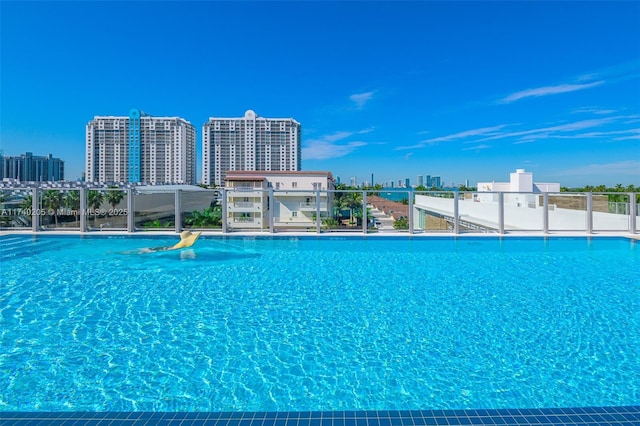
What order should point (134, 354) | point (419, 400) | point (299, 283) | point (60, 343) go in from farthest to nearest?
point (299, 283) → point (60, 343) → point (134, 354) → point (419, 400)

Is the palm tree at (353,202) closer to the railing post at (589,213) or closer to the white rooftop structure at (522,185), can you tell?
the railing post at (589,213)

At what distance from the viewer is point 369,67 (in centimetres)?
2161

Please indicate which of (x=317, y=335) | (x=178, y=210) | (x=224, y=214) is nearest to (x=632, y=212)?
(x=317, y=335)

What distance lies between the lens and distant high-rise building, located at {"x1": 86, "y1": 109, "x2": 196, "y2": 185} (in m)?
75.2

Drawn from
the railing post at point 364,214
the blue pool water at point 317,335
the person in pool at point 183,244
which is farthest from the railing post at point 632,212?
the person in pool at point 183,244

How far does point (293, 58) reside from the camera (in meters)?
21.6

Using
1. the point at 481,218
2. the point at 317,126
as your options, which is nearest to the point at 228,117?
the point at 317,126

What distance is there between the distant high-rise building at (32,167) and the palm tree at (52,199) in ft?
149

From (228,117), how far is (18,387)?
7966cm

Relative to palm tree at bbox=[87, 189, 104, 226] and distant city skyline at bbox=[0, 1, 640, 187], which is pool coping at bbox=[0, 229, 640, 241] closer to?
palm tree at bbox=[87, 189, 104, 226]

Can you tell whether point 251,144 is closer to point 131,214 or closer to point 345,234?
point 131,214

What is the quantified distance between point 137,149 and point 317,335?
276 ft

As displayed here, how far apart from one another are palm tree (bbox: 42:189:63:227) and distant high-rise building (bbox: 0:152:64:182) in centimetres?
4547

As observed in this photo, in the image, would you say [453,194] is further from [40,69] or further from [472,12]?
[40,69]
